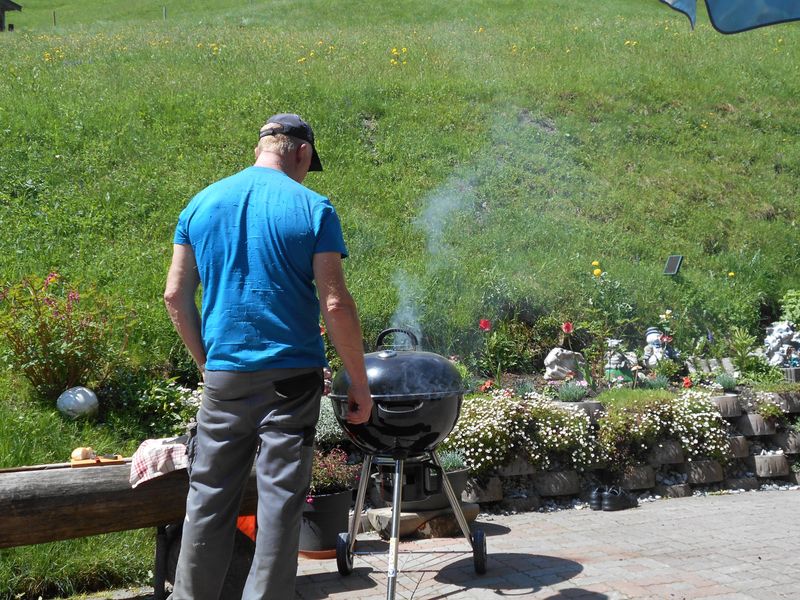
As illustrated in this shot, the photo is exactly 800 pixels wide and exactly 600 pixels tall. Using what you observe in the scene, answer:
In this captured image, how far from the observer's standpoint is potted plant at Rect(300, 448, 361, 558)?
16.1ft

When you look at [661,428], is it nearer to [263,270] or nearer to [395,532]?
[395,532]

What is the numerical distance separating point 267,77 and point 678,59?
26.2 ft

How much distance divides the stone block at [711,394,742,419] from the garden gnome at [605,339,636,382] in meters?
0.77

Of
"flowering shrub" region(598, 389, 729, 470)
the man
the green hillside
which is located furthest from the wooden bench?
"flowering shrub" region(598, 389, 729, 470)

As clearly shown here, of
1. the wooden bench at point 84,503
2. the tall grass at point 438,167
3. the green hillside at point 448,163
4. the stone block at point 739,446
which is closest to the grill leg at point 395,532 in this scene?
the wooden bench at point 84,503

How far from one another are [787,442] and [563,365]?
199 cm

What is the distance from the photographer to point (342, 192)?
10.1 metres

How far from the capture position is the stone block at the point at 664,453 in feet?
22.8

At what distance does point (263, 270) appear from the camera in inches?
123

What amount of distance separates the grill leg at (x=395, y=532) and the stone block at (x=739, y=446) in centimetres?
414

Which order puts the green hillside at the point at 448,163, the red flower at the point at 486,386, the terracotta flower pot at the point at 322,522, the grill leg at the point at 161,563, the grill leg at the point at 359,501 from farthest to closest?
the green hillside at the point at 448,163
the red flower at the point at 486,386
the terracotta flower pot at the point at 322,522
the grill leg at the point at 359,501
the grill leg at the point at 161,563

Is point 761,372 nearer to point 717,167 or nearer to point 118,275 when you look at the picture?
point 717,167

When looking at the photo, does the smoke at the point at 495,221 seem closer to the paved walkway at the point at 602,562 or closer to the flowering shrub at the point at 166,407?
the flowering shrub at the point at 166,407

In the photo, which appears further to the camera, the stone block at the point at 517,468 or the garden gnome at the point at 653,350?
the garden gnome at the point at 653,350
